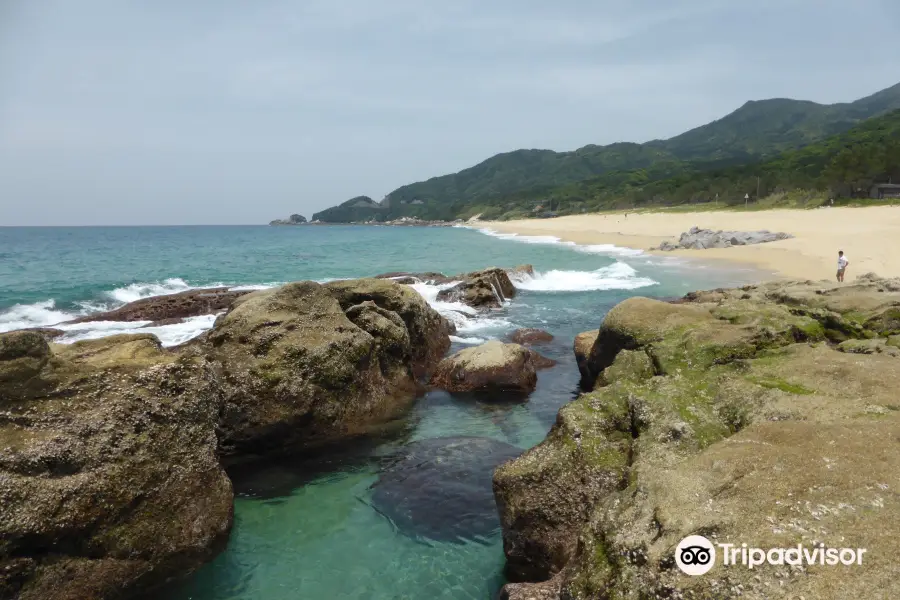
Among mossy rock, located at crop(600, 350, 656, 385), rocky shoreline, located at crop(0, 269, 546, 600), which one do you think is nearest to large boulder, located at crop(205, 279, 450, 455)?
rocky shoreline, located at crop(0, 269, 546, 600)

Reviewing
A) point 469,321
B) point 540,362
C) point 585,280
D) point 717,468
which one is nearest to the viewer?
point 717,468

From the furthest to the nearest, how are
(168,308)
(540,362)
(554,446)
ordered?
(168,308)
(540,362)
(554,446)

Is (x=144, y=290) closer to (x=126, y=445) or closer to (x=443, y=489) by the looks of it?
(x=126, y=445)

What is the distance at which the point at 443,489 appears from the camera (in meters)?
9.23

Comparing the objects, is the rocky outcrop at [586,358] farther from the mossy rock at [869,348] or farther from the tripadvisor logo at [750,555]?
the tripadvisor logo at [750,555]

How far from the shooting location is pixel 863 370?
6488 millimetres

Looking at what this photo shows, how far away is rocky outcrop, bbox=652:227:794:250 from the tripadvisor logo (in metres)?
49.5

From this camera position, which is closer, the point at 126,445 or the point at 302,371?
the point at 126,445

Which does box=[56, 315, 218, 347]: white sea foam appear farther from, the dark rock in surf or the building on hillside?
the building on hillside

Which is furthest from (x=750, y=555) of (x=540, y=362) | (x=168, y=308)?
(x=168, y=308)

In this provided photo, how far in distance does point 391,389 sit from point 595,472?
24.4 ft

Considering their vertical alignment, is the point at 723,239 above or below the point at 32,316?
below

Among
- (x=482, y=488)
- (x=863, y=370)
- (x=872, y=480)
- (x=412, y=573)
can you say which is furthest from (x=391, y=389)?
(x=872, y=480)

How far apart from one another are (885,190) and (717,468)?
91275 mm
